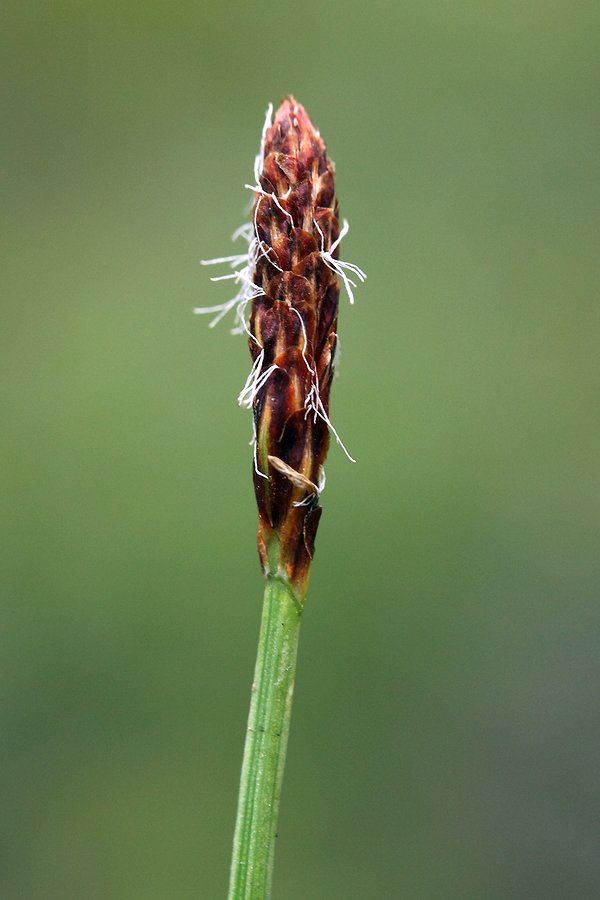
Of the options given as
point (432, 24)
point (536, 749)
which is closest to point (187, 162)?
point (432, 24)

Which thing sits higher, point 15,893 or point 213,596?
point 213,596

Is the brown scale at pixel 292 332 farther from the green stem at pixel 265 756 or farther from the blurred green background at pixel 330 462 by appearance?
the blurred green background at pixel 330 462

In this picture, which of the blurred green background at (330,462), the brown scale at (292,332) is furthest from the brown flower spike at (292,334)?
the blurred green background at (330,462)

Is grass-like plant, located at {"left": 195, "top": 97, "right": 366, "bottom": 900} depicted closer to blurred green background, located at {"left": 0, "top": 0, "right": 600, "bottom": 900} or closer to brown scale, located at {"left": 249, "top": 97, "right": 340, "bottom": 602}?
brown scale, located at {"left": 249, "top": 97, "right": 340, "bottom": 602}

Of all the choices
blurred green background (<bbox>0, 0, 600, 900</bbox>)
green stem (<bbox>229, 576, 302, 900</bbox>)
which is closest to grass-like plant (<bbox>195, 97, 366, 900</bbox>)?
green stem (<bbox>229, 576, 302, 900</bbox>)

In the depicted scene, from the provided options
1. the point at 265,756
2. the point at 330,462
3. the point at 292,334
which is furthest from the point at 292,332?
the point at 330,462

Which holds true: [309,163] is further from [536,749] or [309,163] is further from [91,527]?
[91,527]

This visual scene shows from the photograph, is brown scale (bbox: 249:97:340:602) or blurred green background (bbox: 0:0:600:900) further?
blurred green background (bbox: 0:0:600:900)
